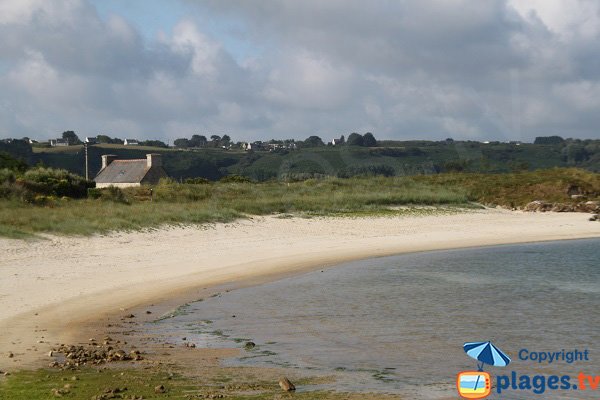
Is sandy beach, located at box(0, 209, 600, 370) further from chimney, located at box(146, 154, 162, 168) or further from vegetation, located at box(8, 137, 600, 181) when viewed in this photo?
vegetation, located at box(8, 137, 600, 181)

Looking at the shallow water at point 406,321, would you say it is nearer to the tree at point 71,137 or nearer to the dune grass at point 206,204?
the dune grass at point 206,204

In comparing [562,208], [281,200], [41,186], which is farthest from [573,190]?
[41,186]

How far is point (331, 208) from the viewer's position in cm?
3391

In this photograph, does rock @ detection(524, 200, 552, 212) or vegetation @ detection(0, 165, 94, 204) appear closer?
vegetation @ detection(0, 165, 94, 204)

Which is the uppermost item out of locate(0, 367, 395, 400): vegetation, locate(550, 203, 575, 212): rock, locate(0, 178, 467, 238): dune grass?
locate(0, 178, 467, 238): dune grass

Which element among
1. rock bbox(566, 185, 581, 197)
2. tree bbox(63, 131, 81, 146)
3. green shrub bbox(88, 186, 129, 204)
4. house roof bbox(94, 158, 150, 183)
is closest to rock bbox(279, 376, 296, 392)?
green shrub bbox(88, 186, 129, 204)

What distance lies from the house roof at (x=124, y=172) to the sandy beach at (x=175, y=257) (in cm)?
2464

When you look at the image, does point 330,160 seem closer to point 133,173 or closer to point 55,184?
point 133,173

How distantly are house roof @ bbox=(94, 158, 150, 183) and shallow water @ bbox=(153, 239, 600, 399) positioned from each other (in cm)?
3328

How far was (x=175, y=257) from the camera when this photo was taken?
21.0m

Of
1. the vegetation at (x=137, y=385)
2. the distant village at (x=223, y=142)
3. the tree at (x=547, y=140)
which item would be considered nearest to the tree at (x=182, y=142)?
the distant village at (x=223, y=142)

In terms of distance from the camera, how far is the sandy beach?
13.2 meters

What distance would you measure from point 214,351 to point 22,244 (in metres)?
10.3

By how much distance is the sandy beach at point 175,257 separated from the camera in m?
13.2
